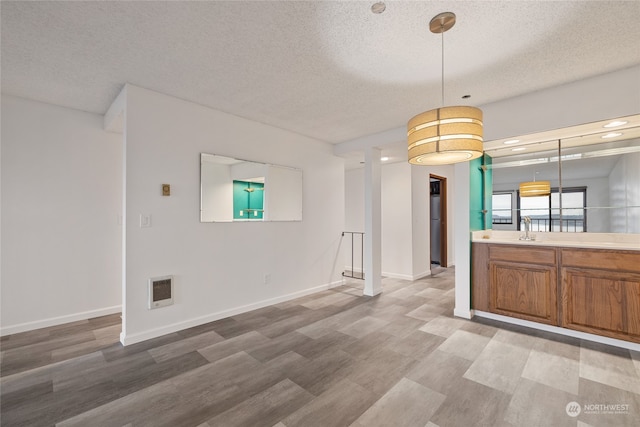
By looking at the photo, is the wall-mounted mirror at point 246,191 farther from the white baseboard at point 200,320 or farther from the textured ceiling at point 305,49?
the white baseboard at point 200,320

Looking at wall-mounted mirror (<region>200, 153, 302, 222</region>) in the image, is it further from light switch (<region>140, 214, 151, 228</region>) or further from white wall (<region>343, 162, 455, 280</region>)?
white wall (<region>343, 162, 455, 280</region>)

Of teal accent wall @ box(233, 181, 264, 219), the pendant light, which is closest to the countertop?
the pendant light

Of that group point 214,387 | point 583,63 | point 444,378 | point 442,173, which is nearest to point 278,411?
point 214,387

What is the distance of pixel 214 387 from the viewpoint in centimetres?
204

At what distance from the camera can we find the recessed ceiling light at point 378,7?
171cm

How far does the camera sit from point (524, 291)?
3.10m

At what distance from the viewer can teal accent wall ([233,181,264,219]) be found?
3.57 metres

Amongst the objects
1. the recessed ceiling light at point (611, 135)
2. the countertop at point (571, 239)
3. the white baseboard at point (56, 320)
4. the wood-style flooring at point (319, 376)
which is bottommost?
the wood-style flooring at point (319, 376)

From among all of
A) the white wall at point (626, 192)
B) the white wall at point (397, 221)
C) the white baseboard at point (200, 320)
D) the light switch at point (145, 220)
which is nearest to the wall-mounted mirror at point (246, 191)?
the light switch at point (145, 220)

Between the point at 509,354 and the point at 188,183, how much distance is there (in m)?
3.59

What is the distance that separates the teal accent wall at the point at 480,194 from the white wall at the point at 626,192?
1.16m

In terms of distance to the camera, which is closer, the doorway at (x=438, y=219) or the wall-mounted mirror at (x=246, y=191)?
the wall-mounted mirror at (x=246, y=191)

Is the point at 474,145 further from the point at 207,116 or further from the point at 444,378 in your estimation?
the point at 207,116

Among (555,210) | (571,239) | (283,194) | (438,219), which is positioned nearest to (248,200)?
(283,194)
